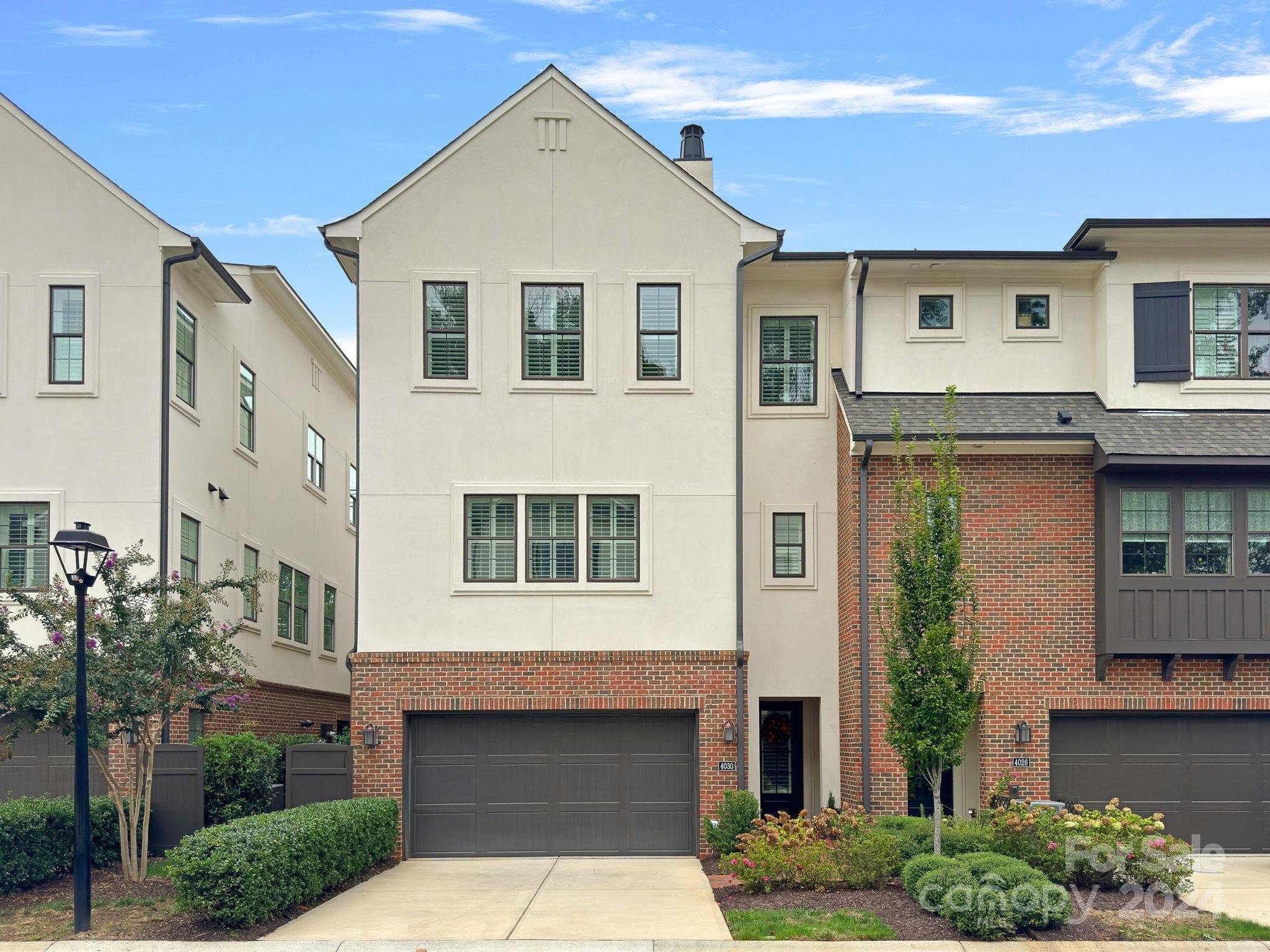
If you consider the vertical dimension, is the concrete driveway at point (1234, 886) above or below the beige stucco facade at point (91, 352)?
below

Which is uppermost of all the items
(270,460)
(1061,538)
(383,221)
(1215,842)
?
(383,221)

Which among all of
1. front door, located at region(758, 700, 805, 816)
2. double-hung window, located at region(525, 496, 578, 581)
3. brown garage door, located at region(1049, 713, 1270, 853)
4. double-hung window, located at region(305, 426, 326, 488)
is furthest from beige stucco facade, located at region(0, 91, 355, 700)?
brown garage door, located at region(1049, 713, 1270, 853)

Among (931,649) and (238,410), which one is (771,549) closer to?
(931,649)

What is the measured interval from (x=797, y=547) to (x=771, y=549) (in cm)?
46

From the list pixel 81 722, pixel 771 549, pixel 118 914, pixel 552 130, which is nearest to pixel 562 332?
pixel 552 130

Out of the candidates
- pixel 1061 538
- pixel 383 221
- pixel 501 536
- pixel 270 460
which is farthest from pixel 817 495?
pixel 270 460

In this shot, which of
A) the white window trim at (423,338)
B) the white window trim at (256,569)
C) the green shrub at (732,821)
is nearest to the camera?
the green shrub at (732,821)

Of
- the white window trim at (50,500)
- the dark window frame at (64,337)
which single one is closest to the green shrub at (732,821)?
the white window trim at (50,500)

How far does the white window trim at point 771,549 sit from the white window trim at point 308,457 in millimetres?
11696

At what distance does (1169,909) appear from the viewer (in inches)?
561

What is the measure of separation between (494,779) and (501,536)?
364cm

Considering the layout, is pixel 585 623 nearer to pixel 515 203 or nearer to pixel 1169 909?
pixel 515 203

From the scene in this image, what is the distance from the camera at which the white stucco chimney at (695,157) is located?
76.3 feet

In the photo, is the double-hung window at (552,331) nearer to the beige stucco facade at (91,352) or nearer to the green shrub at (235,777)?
the beige stucco facade at (91,352)
